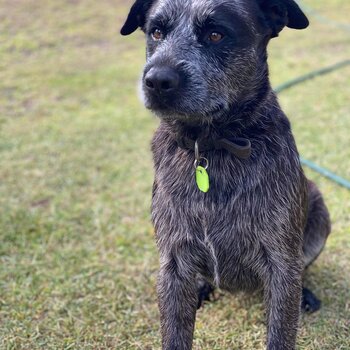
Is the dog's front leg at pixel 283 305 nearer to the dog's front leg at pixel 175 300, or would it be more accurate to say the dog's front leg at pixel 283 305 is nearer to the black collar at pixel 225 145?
the dog's front leg at pixel 175 300

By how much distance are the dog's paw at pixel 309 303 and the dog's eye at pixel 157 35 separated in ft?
5.93

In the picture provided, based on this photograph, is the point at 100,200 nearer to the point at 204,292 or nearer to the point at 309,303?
the point at 204,292

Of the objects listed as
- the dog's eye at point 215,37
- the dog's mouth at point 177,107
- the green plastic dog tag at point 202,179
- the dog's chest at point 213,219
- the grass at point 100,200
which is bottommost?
the grass at point 100,200

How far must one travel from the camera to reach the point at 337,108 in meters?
6.34

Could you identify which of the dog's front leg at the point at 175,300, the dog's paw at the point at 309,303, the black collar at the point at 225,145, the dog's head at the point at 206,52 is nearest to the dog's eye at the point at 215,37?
the dog's head at the point at 206,52

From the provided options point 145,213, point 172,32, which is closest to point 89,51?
point 145,213

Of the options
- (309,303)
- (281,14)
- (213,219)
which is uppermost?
(281,14)

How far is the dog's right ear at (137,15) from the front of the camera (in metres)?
2.79

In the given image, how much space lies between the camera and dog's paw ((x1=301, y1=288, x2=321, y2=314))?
329cm

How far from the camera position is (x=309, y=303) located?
3.30m

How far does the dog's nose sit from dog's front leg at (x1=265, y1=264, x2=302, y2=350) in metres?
1.01

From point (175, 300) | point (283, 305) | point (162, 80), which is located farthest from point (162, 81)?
point (283, 305)

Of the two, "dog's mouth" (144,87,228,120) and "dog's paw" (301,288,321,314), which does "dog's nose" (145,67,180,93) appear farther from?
"dog's paw" (301,288,321,314)

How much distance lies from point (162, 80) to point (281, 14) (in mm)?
757
